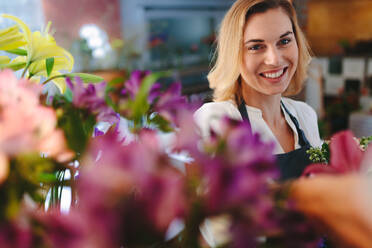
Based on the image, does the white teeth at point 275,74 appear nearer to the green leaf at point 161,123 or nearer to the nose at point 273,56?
the nose at point 273,56

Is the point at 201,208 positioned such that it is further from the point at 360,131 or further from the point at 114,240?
the point at 360,131

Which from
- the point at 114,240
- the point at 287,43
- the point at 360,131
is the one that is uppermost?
the point at 287,43

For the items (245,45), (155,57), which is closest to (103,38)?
(155,57)

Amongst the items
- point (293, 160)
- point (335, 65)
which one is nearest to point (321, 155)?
point (293, 160)

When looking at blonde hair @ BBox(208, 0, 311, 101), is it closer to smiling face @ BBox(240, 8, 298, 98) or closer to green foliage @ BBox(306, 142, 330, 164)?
smiling face @ BBox(240, 8, 298, 98)

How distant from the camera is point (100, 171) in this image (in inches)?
6.5

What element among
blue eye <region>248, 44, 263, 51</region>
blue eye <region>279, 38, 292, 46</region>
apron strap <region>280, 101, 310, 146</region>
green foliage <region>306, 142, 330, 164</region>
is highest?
blue eye <region>279, 38, 292, 46</region>

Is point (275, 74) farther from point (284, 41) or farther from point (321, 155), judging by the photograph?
point (321, 155)

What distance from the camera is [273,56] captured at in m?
0.77

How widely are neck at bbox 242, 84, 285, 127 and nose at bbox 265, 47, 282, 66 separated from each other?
0.49 ft

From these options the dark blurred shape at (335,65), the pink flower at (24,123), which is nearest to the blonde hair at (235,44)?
the pink flower at (24,123)

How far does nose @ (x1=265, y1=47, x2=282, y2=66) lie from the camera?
2.52 feet

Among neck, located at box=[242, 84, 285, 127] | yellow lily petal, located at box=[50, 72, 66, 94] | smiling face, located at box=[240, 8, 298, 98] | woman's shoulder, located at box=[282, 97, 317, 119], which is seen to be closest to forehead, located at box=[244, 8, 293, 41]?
smiling face, located at box=[240, 8, 298, 98]

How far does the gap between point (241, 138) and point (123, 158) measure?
0.07 m
